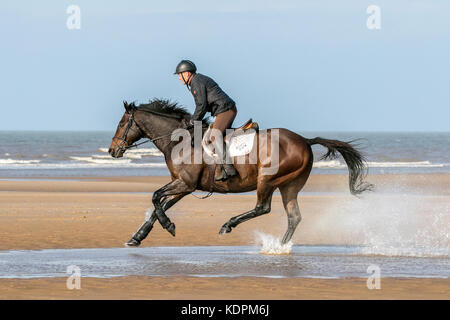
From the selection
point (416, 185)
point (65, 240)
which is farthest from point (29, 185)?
point (65, 240)

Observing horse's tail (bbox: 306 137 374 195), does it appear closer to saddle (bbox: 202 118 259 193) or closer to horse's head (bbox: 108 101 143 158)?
saddle (bbox: 202 118 259 193)

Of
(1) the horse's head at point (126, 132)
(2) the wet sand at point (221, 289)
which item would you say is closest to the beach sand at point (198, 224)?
(2) the wet sand at point (221, 289)

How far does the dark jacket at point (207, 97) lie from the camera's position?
46.6ft

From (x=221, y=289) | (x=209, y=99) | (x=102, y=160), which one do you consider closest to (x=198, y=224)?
(x=209, y=99)

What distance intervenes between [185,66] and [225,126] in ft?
3.88

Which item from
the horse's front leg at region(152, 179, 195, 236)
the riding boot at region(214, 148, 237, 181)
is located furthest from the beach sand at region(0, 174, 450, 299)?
the riding boot at region(214, 148, 237, 181)

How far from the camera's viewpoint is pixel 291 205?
14.7 meters

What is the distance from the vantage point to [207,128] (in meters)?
14.6

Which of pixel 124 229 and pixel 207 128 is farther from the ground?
pixel 207 128

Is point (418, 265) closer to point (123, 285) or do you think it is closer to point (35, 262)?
point (123, 285)

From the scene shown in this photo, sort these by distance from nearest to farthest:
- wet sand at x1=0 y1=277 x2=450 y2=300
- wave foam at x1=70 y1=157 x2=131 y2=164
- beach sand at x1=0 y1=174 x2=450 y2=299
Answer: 1. wet sand at x1=0 y1=277 x2=450 y2=300
2. beach sand at x1=0 y1=174 x2=450 y2=299
3. wave foam at x1=70 y1=157 x2=131 y2=164

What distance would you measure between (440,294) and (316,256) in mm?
3738

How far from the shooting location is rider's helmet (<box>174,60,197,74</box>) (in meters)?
14.3
